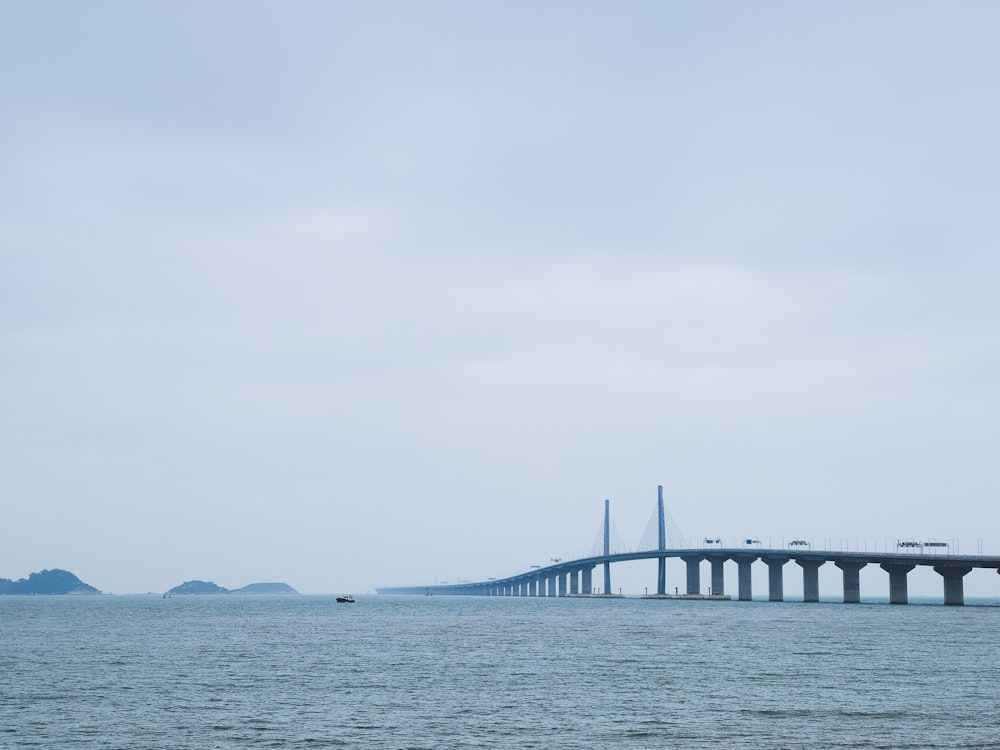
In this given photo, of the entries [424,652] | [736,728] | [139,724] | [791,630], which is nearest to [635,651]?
[424,652]

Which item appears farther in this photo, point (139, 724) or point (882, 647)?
point (882, 647)

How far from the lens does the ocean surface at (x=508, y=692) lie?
4022 centimetres

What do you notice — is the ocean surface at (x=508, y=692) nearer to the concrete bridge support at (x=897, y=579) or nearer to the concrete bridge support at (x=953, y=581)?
the concrete bridge support at (x=953, y=581)

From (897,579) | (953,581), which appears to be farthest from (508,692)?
(897,579)

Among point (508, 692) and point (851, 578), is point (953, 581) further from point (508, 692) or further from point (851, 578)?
point (508, 692)

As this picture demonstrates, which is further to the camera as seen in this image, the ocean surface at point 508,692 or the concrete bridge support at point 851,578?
the concrete bridge support at point 851,578

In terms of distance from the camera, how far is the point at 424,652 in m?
80.8

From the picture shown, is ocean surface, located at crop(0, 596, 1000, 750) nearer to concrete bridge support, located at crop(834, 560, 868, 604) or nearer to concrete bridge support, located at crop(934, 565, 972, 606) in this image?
concrete bridge support, located at crop(934, 565, 972, 606)

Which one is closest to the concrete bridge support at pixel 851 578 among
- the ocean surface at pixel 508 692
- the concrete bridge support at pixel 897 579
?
the concrete bridge support at pixel 897 579

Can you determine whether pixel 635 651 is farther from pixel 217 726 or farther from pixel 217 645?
pixel 217 726

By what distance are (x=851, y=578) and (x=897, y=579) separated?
26.1ft

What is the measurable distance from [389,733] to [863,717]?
63.4ft

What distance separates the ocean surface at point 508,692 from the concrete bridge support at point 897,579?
88364mm

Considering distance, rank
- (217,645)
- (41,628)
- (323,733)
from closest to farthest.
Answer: (323,733)
(217,645)
(41,628)
